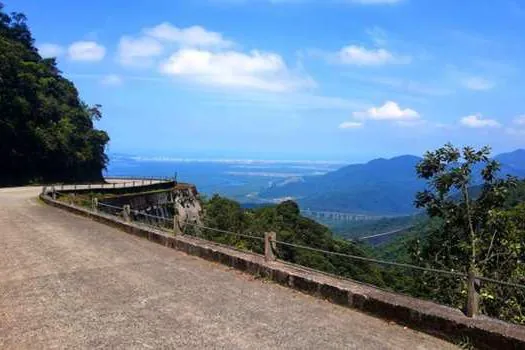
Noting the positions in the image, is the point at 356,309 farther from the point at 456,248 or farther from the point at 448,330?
the point at 456,248

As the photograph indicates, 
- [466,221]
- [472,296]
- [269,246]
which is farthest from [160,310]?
[466,221]

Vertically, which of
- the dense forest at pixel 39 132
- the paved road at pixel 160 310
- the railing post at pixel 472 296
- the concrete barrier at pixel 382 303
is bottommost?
the paved road at pixel 160 310

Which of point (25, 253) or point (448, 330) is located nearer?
point (448, 330)

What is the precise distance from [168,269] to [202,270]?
675mm

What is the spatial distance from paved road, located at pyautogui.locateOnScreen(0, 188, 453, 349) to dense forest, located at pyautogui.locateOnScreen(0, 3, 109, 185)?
3825 centimetres

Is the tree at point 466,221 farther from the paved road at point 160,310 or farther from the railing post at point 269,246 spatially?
the paved road at point 160,310

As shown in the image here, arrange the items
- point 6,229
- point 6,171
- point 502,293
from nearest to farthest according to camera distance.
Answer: point 502,293
point 6,229
point 6,171

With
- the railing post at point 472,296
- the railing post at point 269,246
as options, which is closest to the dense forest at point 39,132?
the railing post at point 269,246

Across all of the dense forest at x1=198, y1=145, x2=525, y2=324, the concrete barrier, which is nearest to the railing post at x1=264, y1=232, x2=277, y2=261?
the concrete barrier

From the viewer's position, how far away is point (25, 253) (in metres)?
12.0

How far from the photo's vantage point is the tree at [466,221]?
10.4 m

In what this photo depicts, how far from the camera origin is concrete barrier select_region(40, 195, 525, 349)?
592 centimetres

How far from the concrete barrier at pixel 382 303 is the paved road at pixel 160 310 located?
7.5 inches

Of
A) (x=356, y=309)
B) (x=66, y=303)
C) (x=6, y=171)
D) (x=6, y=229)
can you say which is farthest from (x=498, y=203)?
(x=6, y=171)
